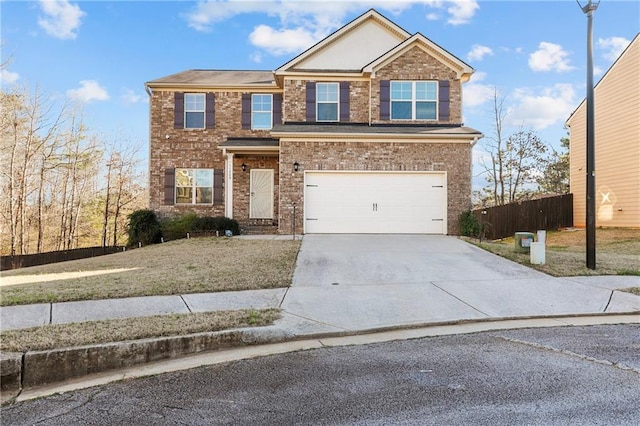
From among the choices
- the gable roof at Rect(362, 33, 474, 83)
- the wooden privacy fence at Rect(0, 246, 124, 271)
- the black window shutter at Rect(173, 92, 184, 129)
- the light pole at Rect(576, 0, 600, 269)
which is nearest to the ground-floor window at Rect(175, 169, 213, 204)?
the black window shutter at Rect(173, 92, 184, 129)

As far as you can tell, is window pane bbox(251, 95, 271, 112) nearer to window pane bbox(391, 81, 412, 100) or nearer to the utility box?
window pane bbox(391, 81, 412, 100)

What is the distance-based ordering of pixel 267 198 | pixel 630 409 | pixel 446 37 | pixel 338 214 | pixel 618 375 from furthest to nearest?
1. pixel 446 37
2. pixel 267 198
3. pixel 338 214
4. pixel 618 375
5. pixel 630 409

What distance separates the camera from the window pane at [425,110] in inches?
679

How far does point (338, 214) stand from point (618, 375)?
39.1ft

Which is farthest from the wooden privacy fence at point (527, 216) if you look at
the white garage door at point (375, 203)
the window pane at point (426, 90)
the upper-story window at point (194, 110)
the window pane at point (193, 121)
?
the upper-story window at point (194, 110)

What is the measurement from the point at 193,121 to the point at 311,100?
16.9 feet

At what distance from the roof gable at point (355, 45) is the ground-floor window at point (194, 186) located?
576 cm

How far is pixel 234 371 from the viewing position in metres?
4.41

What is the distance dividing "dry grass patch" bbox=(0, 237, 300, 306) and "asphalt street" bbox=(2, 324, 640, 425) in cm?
355

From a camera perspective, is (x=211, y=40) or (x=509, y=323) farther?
(x=211, y=40)

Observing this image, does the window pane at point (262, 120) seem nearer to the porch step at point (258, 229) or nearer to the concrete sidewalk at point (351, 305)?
the porch step at point (258, 229)

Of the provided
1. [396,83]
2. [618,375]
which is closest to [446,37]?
[396,83]

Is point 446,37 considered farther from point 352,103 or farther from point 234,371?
point 234,371

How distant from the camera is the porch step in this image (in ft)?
58.9
